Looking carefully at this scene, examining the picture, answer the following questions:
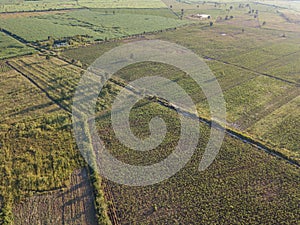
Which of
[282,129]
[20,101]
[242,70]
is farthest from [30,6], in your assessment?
[282,129]

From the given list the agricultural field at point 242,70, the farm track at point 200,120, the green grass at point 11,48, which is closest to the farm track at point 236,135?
the farm track at point 200,120

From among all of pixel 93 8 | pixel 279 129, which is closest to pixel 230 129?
pixel 279 129

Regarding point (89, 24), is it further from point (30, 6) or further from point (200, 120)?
point (200, 120)

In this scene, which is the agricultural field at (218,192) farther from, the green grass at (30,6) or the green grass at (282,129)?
the green grass at (30,6)

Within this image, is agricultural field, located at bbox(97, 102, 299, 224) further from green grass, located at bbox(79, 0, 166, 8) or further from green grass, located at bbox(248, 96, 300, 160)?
green grass, located at bbox(79, 0, 166, 8)

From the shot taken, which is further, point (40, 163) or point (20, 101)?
point (20, 101)

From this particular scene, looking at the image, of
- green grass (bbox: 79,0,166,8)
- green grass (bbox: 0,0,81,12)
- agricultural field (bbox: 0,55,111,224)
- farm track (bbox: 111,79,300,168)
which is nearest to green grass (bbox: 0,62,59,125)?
agricultural field (bbox: 0,55,111,224)

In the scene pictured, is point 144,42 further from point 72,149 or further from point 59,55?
point 72,149
